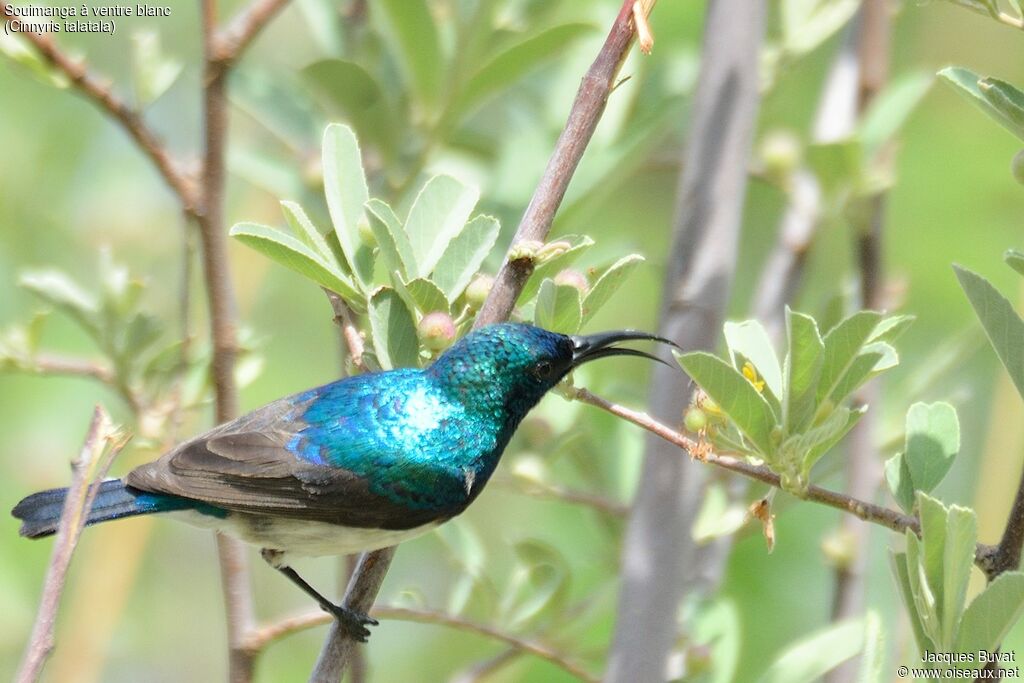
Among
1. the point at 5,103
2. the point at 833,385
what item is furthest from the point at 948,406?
the point at 5,103

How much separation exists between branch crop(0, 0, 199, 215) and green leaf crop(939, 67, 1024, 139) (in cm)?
140

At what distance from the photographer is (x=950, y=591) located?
1.55 m

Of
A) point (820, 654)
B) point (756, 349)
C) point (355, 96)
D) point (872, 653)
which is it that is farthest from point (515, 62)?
point (872, 653)

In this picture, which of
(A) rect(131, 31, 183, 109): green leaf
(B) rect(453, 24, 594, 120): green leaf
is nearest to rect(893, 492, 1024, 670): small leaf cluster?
(B) rect(453, 24, 594, 120): green leaf

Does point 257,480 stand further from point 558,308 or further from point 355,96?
point 558,308

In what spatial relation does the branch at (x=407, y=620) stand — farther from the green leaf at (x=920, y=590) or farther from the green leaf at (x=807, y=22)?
the green leaf at (x=807, y=22)

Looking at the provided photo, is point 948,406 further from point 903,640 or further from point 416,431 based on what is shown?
point 416,431

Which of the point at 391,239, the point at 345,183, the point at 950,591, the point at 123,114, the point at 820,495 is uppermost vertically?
the point at 123,114

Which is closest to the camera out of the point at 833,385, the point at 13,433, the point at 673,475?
the point at 833,385

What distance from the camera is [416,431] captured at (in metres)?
2.69

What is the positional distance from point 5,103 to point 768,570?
2974mm

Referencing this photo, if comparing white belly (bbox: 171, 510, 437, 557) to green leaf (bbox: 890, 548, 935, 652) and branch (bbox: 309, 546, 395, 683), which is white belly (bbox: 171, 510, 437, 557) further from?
green leaf (bbox: 890, 548, 935, 652)

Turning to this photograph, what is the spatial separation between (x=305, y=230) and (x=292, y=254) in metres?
0.09

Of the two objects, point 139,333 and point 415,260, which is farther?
point 139,333
